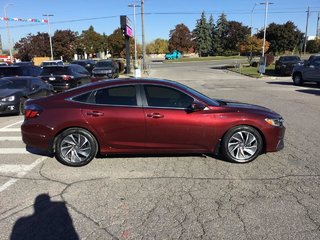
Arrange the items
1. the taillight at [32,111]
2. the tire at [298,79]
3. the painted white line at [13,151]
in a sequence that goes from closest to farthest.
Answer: the taillight at [32,111] → the painted white line at [13,151] → the tire at [298,79]

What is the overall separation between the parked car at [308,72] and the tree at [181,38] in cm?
8623

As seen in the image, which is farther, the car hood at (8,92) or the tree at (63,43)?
the tree at (63,43)

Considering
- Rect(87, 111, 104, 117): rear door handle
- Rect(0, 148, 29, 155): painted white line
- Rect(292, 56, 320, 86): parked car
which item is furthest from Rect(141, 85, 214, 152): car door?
Rect(292, 56, 320, 86): parked car

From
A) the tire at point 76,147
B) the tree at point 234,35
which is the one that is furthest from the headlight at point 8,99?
the tree at point 234,35

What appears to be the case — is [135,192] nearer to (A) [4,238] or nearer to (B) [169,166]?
(B) [169,166]

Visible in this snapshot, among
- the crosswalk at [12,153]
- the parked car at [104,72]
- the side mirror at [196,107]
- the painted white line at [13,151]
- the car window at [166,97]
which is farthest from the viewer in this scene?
the parked car at [104,72]

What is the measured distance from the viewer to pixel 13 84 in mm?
13391

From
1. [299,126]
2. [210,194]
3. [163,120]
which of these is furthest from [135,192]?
[299,126]

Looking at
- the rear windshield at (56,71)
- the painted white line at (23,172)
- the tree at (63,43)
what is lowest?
the painted white line at (23,172)

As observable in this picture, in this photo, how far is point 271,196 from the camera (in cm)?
485

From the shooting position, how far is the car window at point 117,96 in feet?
20.5

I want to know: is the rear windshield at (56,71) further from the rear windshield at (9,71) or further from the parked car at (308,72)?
the parked car at (308,72)

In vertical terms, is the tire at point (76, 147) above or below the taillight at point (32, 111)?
below

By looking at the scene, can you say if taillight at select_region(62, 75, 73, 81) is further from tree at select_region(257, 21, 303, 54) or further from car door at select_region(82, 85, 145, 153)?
tree at select_region(257, 21, 303, 54)
